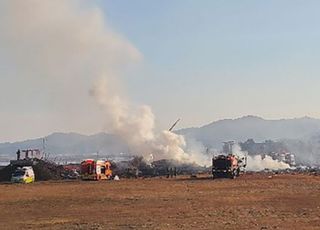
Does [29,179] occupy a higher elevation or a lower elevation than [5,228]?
higher

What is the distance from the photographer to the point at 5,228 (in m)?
32.4

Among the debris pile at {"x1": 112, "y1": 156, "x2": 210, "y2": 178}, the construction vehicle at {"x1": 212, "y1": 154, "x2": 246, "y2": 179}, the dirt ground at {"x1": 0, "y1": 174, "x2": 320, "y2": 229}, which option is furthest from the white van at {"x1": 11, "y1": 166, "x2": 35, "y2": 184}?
the dirt ground at {"x1": 0, "y1": 174, "x2": 320, "y2": 229}

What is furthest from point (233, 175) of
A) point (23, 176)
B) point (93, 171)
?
point (23, 176)

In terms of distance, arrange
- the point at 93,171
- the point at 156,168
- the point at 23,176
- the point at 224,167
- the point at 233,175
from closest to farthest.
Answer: the point at 23,176
the point at 233,175
the point at 224,167
the point at 93,171
the point at 156,168

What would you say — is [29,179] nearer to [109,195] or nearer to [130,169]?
[130,169]

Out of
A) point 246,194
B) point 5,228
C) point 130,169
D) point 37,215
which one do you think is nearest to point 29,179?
point 130,169

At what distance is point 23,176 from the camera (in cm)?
8225

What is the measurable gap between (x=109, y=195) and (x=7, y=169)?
4324cm

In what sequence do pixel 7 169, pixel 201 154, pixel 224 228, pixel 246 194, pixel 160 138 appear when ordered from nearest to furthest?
pixel 224 228 < pixel 246 194 < pixel 7 169 < pixel 160 138 < pixel 201 154

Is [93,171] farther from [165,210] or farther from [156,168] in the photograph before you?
[165,210]

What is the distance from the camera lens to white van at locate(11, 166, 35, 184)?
81812mm

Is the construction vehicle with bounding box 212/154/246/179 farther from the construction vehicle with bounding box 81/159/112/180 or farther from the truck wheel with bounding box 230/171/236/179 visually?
the construction vehicle with bounding box 81/159/112/180

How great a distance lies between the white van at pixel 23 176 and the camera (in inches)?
3221

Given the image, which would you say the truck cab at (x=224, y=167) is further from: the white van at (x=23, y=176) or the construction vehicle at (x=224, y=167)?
the white van at (x=23, y=176)
